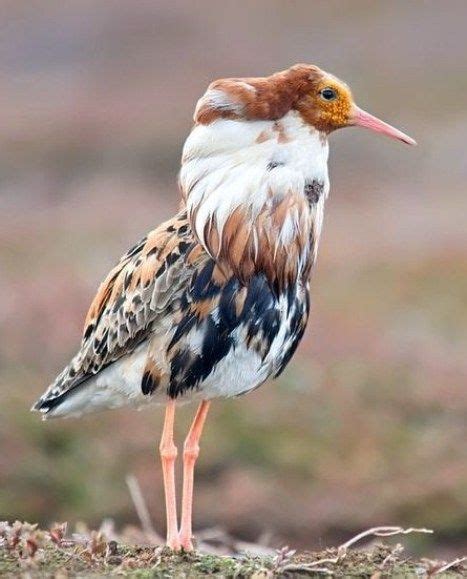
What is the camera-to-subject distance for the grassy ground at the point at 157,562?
21.6 ft

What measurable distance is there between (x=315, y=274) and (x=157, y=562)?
13.6 m

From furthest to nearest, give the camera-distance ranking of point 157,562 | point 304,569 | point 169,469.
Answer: point 169,469 → point 157,562 → point 304,569

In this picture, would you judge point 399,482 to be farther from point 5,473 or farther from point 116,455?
point 5,473

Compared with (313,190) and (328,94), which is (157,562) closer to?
(313,190)

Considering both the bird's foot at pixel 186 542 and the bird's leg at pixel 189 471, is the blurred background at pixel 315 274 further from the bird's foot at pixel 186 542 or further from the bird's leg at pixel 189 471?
the bird's foot at pixel 186 542

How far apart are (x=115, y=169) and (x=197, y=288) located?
67.9 ft

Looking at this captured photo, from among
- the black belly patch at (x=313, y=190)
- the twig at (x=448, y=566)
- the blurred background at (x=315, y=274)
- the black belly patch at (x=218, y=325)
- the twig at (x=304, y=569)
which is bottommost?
the twig at (x=304, y=569)

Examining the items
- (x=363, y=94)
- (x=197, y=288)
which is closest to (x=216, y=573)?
(x=197, y=288)

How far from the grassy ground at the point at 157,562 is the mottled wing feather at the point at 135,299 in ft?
3.10

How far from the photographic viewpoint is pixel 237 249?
289 inches

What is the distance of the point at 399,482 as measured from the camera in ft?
43.7

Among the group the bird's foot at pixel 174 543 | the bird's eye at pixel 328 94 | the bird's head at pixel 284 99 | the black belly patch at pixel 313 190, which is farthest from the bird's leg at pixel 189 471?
the bird's eye at pixel 328 94

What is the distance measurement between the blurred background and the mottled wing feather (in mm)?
4422

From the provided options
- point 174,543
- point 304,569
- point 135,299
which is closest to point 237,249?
point 135,299
